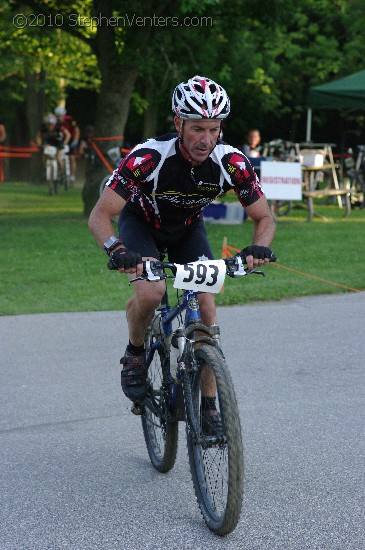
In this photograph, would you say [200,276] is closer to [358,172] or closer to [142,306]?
[142,306]

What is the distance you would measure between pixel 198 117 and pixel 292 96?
35.2 meters

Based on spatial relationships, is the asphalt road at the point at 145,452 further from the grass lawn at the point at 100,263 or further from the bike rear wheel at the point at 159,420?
the grass lawn at the point at 100,263

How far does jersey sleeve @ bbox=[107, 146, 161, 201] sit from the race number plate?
2.04 feet

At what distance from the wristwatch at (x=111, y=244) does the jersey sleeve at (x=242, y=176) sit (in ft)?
2.11

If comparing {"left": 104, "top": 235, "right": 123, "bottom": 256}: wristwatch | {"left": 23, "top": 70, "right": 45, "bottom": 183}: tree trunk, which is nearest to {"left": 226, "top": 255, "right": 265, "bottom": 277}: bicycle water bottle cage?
{"left": 104, "top": 235, "right": 123, "bottom": 256}: wristwatch

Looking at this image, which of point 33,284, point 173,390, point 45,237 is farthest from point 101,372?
point 45,237

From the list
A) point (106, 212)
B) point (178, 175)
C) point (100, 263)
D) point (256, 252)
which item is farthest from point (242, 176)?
point (100, 263)

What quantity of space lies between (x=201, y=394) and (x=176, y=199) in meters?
1.05

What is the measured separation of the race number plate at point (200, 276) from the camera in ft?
14.8

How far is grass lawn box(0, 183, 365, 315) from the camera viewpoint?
10.6m

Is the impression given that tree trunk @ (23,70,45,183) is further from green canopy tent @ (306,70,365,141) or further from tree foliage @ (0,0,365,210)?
green canopy tent @ (306,70,365,141)

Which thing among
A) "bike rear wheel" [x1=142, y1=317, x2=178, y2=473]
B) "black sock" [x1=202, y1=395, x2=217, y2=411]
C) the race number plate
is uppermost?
the race number plate

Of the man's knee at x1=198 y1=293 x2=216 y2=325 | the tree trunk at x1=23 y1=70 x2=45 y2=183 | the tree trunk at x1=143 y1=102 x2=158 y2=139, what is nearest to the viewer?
the man's knee at x1=198 y1=293 x2=216 y2=325

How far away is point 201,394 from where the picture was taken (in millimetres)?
4484
